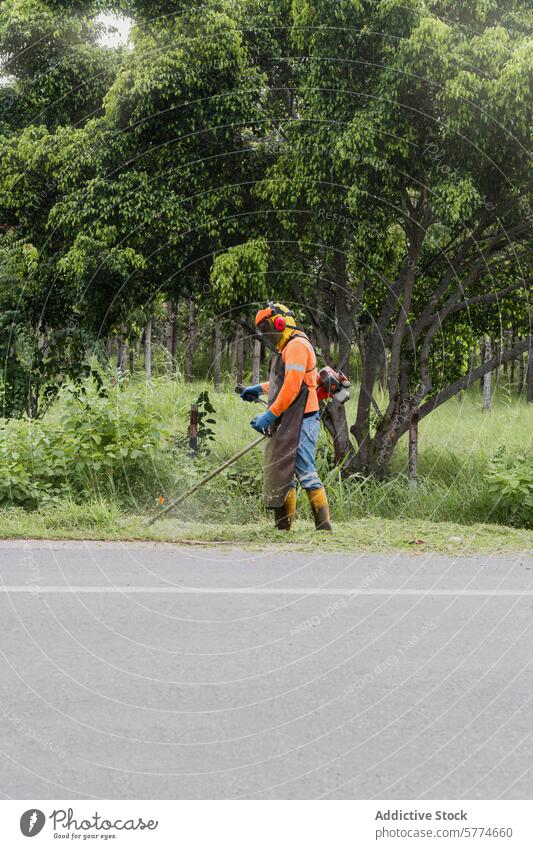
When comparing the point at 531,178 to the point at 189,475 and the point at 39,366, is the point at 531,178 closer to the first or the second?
the point at 189,475

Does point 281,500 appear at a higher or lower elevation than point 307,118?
lower

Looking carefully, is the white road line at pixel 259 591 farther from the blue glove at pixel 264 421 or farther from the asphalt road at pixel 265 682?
the blue glove at pixel 264 421

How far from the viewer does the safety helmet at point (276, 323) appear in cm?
748

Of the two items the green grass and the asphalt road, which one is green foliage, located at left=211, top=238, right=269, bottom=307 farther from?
the asphalt road

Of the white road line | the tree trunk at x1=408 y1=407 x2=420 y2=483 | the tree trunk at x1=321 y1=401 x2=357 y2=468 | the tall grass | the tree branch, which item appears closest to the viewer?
the white road line

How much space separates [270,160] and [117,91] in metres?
1.96

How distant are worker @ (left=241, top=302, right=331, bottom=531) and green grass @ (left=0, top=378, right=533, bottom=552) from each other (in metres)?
0.32

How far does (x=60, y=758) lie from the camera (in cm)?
339

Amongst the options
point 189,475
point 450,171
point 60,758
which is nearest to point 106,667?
point 60,758

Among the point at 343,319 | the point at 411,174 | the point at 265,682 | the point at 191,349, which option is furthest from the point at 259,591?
the point at 191,349

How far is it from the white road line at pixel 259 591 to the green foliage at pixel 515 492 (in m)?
3.24

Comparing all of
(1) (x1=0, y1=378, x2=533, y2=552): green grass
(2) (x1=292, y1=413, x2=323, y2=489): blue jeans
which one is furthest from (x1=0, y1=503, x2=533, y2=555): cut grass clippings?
(2) (x1=292, y1=413, x2=323, y2=489): blue jeans

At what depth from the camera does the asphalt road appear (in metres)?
3.27

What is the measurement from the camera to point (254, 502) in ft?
31.5
